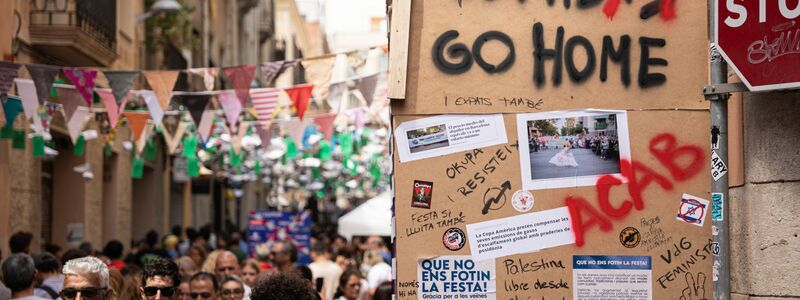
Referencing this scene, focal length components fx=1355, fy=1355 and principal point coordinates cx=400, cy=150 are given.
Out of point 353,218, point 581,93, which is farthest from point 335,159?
point 581,93

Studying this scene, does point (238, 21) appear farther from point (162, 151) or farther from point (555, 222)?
point (555, 222)

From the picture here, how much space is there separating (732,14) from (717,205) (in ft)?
2.23

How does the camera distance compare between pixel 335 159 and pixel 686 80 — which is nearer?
pixel 686 80

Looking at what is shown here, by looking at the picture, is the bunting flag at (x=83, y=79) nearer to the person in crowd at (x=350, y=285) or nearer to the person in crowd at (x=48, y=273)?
the person in crowd at (x=48, y=273)

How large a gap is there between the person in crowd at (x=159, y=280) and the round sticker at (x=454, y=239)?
8.63ft

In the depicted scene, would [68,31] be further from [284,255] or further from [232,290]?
[232,290]

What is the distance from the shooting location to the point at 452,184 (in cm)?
523

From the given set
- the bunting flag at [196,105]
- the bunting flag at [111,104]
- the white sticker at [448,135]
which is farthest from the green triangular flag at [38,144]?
the white sticker at [448,135]

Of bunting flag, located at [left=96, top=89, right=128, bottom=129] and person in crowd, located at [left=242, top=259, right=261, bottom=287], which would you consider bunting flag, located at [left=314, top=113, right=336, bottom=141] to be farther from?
person in crowd, located at [left=242, top=259, right=261, bottom=287]

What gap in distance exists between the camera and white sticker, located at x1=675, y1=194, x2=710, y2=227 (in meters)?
5.20

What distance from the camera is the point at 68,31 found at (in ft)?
57.1


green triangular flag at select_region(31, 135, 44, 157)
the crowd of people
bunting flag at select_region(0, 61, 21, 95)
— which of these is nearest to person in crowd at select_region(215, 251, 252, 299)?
the crowd of people

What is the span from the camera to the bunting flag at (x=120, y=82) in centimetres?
1267

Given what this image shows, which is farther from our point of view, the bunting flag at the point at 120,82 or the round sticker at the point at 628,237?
the bunting flag at the point at 120,82
